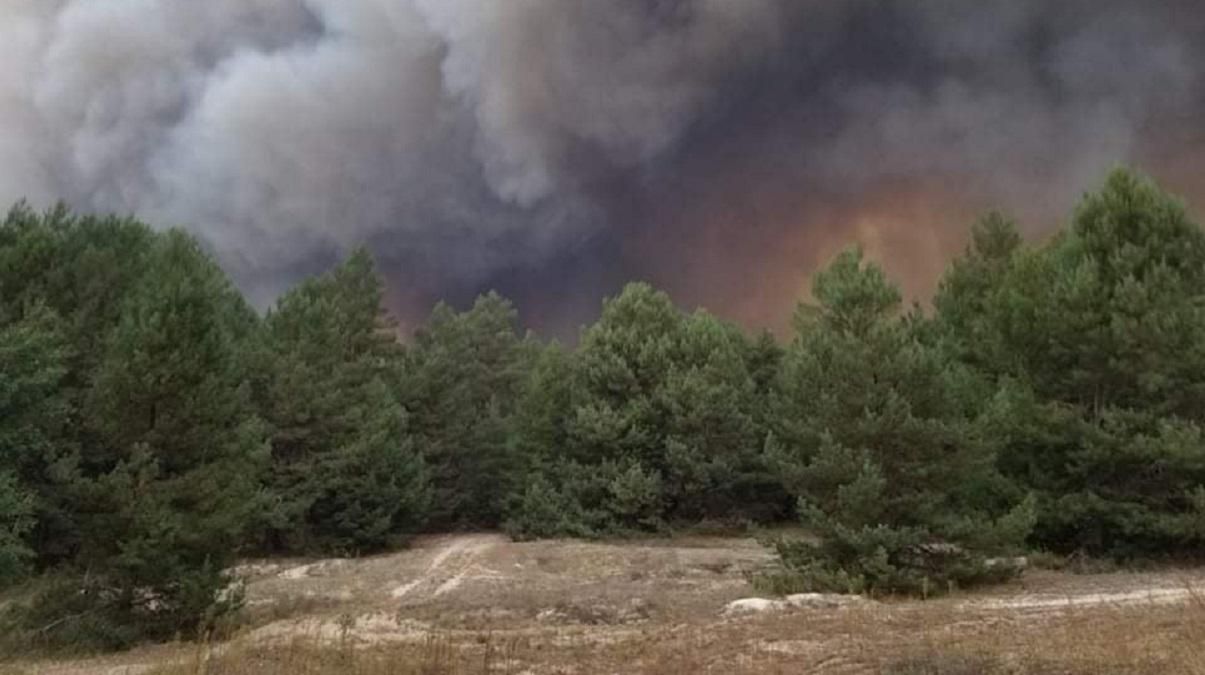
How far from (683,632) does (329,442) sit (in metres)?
33.2

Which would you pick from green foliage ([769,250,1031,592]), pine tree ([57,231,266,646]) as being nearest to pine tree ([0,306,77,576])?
pine tree ([57,231,266,646])

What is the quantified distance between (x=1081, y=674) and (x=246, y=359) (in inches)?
1466

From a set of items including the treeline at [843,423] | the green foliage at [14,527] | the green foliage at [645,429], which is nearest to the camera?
the green foliage at [14,527]

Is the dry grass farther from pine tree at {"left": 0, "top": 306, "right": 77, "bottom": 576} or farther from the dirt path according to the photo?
the dirt path

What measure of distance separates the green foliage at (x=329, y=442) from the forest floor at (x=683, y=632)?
50.6ft

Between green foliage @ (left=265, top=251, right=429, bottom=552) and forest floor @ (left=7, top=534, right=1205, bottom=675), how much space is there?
15408 millimetres

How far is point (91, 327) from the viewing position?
97.1 ft

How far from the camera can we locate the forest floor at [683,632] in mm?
11664

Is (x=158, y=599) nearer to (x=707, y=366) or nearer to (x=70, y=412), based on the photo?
(x=70, y=412)

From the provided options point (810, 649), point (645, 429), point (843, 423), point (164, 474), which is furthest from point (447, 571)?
point (810, 649)

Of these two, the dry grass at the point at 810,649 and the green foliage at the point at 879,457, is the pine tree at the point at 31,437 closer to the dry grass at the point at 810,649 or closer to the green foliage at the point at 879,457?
the dry grass at the point at 810,649

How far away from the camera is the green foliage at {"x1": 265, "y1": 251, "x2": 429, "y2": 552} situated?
44469 mm

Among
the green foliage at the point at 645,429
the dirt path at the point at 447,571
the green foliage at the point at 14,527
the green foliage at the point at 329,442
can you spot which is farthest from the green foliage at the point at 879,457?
the green foliage at the point at 329,442

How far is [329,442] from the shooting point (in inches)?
1806
